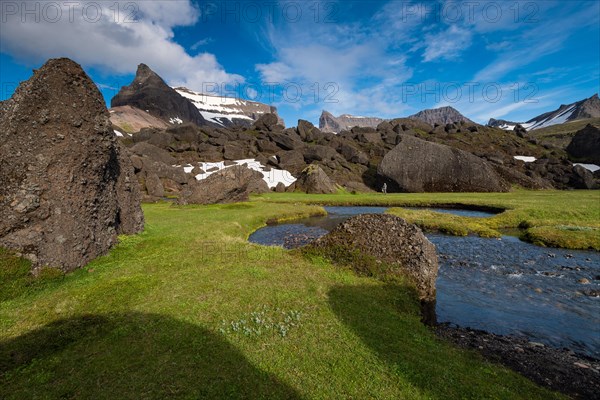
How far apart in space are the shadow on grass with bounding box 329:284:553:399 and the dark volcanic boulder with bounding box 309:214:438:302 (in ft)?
4.68

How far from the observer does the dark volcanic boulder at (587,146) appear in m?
126

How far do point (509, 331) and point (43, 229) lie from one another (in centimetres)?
2170

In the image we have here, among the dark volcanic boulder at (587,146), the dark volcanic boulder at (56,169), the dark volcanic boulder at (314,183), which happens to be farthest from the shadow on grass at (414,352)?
the dark volcanic boulder at (587,146)

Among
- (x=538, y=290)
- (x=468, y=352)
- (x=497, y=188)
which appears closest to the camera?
(x=468, y=352)

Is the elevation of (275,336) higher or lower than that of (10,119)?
lower

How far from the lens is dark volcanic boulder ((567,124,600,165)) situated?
125500mm

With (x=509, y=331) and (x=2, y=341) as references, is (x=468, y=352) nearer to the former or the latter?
(x=509, y=331)

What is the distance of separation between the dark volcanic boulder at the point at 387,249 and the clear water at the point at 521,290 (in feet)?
7.17

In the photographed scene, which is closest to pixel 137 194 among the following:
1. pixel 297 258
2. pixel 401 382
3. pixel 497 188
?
pixel 297 258

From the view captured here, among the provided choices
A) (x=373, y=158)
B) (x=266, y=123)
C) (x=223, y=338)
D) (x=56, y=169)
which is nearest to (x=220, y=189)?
(x=56, y=169)

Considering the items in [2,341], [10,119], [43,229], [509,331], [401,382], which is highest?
[10,119]

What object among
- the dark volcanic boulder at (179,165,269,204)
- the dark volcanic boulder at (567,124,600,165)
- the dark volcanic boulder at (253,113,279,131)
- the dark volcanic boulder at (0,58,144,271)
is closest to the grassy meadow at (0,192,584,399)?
the dark volcanic boulder at (0,58,144,271)

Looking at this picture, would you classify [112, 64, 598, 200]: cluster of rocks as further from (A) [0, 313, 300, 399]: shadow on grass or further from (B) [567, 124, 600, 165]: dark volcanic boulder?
(A) [0, 313, 300, 399]: shadow on grass

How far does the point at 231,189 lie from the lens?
2042 inches
